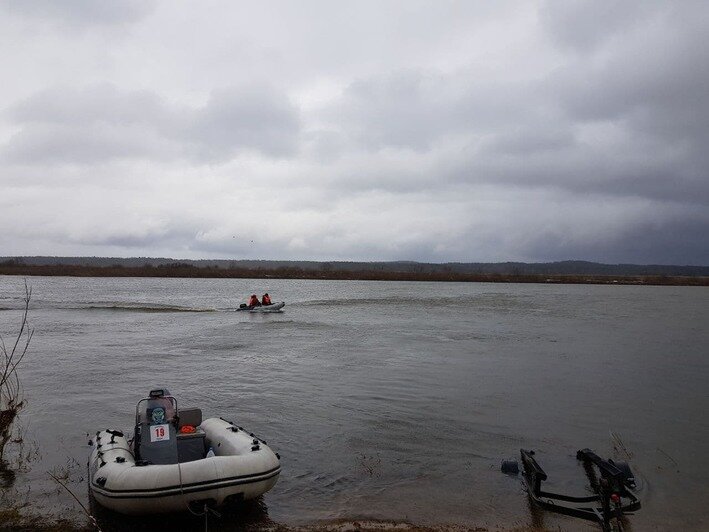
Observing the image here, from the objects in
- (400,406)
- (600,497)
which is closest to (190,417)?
(400,406)

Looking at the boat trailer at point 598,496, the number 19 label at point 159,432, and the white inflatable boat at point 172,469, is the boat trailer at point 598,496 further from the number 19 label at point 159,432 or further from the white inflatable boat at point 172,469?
the number 19 label at point 159,432

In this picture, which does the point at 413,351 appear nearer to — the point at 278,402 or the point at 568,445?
the point at 278,402

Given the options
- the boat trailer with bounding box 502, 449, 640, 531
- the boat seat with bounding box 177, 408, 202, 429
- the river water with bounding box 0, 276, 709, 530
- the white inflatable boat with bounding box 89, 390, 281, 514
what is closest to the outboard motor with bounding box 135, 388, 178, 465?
the white inflatable boat with bounding box 89, 390, 281, 514

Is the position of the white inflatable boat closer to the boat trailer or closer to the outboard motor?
the outboard motor

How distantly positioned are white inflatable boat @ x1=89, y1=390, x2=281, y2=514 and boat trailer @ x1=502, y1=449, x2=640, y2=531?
3.93 metres

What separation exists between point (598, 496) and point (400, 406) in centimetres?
627

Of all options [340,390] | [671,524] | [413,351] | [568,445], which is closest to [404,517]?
[671,524]

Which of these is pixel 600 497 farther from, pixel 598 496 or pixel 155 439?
pixel 155 439

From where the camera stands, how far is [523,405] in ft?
47.4

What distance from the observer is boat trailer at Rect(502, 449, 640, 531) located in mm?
7359

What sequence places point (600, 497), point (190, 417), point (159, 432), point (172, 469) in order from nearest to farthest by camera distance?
point (172, 469), point (600, 497), point (159, 432), point (190, 417)

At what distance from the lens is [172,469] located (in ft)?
23.2

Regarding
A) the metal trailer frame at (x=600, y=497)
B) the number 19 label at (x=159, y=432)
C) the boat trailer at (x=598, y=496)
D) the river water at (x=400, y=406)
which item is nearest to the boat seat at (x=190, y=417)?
the number 19 label at (x=159, y=432)

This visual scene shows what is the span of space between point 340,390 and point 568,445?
655 cm
